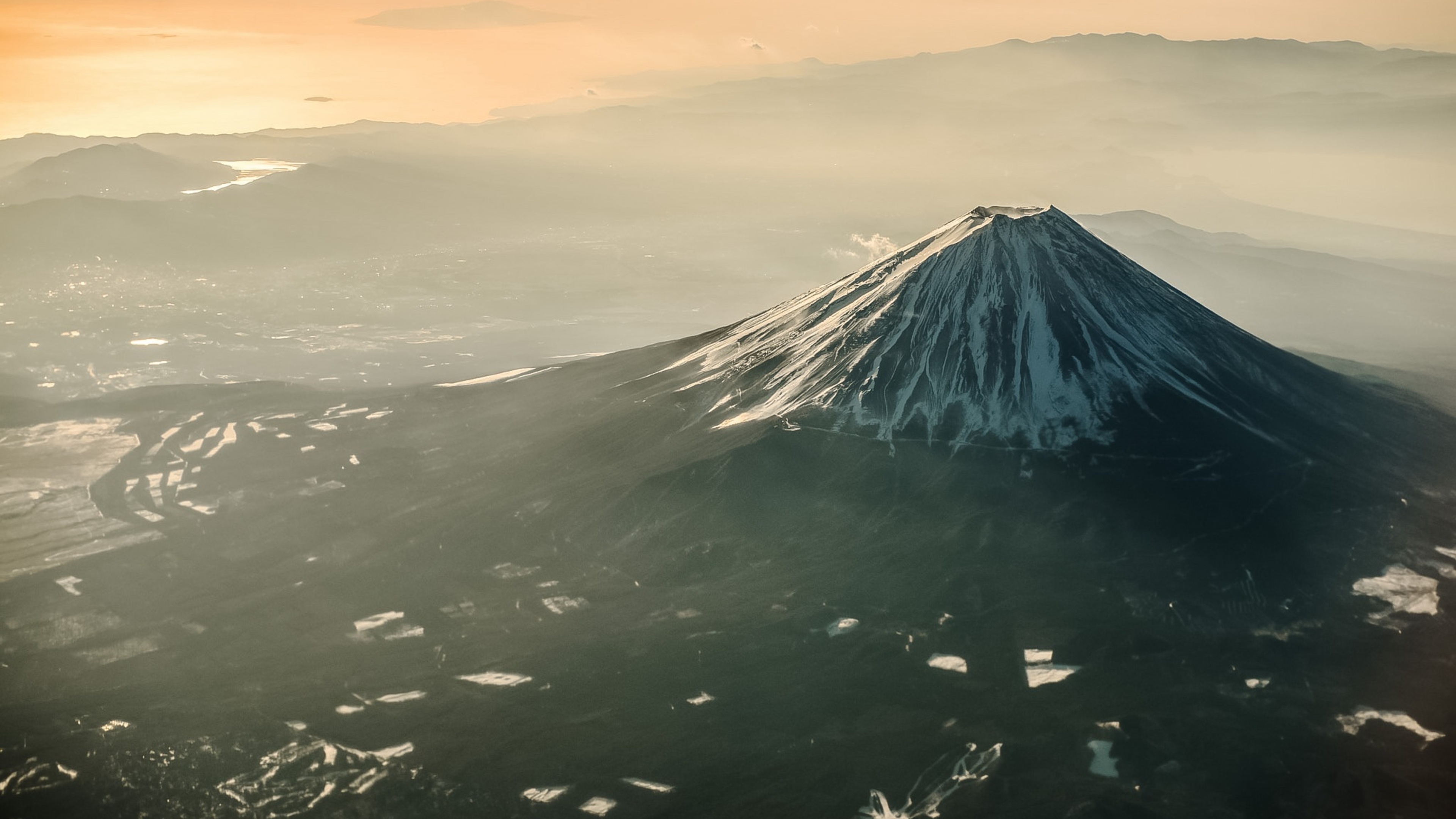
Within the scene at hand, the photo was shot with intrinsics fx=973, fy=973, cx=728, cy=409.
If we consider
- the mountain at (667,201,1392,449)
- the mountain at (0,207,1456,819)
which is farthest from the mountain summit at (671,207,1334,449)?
the mountain at (0,207,1456,819)

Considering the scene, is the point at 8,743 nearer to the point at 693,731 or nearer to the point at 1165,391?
the point at 693,731

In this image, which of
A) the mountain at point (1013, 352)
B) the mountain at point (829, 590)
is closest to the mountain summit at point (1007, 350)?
the mountain at point (1013, 352)

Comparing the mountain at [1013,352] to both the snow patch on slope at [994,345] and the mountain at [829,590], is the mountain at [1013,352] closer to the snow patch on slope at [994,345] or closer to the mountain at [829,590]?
the snow patch on slope at [994,345]

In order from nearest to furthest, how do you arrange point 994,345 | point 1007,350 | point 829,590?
1. point 829,590
2. point 1007,350
3. point 994,345

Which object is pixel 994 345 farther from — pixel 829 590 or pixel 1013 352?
pixel 829 590

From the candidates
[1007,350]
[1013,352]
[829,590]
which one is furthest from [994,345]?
[829,590]

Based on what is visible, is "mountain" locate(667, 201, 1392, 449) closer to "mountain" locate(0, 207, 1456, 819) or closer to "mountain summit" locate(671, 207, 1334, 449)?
"mountain summit" locate(671, 207, 1334, 449)
